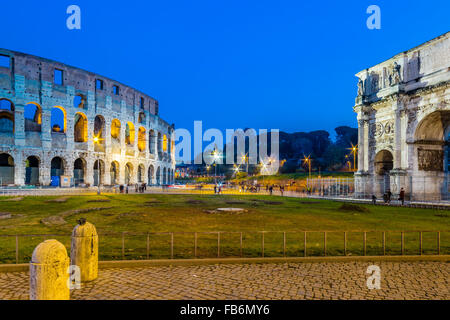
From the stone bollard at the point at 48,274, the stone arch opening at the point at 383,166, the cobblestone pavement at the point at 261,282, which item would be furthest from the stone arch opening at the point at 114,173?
the stone bollard at the point at 48,274

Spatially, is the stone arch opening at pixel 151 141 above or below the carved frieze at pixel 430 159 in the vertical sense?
above

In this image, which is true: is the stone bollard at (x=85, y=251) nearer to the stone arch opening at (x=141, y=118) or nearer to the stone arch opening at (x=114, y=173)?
the stone arch opening at (x=114, y=173)

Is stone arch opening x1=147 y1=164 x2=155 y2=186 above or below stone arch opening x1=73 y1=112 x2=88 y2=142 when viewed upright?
below

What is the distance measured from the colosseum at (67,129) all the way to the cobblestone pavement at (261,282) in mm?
26429

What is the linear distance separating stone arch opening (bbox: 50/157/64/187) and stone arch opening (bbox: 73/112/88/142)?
4.31 m

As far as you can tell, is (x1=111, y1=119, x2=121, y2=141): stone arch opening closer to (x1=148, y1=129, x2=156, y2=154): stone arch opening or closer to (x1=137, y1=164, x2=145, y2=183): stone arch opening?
(x1=137, y1=164, x2=145, y2=183): stone arch opening

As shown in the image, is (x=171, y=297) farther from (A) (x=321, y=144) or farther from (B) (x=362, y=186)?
(A) (x=321, y=144)

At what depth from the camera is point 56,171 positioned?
4438cm

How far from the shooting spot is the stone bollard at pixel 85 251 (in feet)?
20.2

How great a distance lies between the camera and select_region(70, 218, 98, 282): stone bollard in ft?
20.2

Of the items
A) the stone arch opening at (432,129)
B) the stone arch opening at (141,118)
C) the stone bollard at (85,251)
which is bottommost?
the stone bollard at (85,251)

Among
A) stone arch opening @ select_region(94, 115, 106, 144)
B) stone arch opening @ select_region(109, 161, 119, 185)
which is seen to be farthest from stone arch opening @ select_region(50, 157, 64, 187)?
stone arch opening @ select_region(109, 161, 119, 185)

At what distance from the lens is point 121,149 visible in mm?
49906
